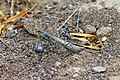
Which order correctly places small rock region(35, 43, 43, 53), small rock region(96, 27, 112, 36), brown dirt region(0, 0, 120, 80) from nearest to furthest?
brown dirt region(0, 0, 120, 80), small rock region(35, 43, 43, 53), small rock region(96, 27, 112, 36)

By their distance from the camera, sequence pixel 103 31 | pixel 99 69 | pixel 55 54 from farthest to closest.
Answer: pixel 103 31
pixel 55 54
pixel 99 69

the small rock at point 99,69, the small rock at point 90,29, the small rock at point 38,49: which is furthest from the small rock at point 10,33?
the small rock at point 99,69

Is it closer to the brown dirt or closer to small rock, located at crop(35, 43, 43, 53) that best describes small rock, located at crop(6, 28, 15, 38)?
the brown dirt

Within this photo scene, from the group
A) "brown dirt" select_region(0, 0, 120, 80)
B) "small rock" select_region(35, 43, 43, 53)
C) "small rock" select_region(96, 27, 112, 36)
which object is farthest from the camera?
"small rock" select_region(96, 27, 112, 36)

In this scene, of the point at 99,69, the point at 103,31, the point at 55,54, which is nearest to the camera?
the point at 99,69

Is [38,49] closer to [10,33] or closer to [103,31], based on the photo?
[10,33]

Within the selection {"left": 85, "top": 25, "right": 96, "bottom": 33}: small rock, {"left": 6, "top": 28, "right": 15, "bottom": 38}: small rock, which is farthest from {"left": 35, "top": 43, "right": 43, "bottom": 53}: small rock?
{"left": 85, "top": 25, "right": 96, "bottom": 33}: small rock

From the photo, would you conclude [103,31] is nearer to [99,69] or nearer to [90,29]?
[90,29]

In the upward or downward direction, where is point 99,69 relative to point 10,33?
downward

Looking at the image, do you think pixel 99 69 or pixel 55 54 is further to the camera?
pixel 55 54

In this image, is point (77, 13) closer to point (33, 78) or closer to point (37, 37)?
point (37, 37)

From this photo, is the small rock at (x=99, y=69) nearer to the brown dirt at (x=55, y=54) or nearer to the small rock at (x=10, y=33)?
the brown dirt at (x=55, y=54)

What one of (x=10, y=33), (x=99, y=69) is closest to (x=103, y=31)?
(x=99, y=69)
